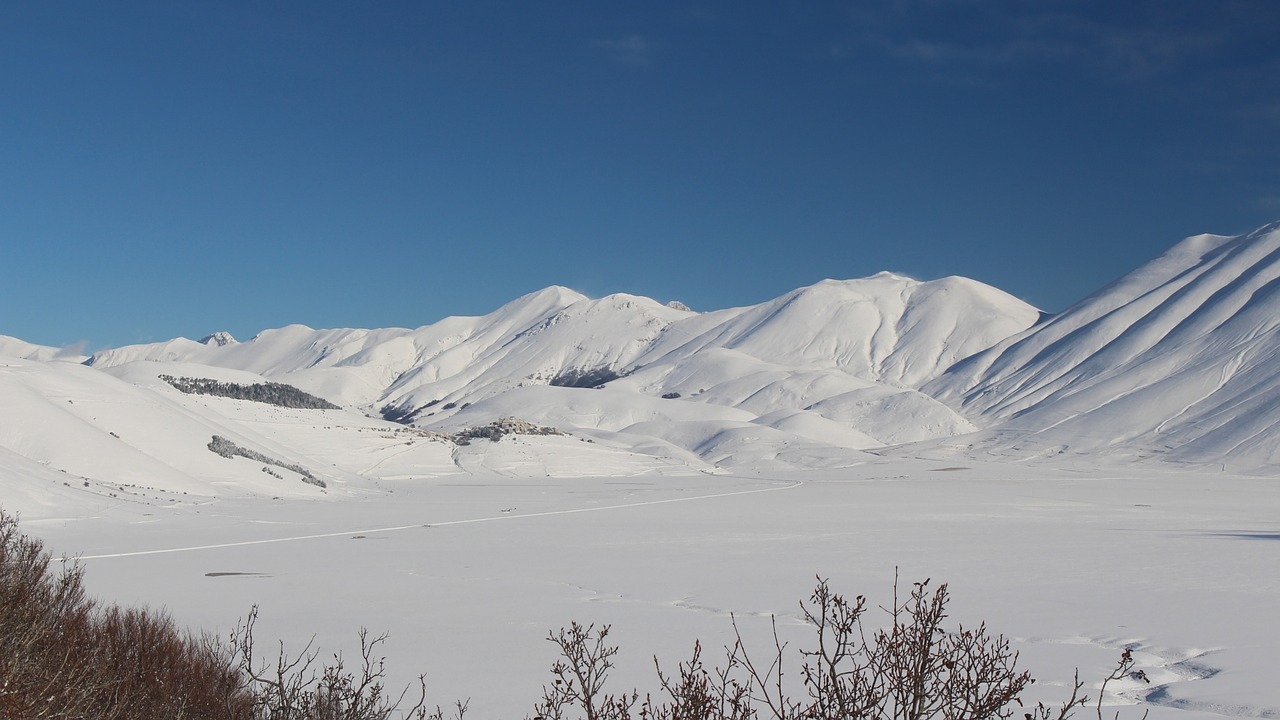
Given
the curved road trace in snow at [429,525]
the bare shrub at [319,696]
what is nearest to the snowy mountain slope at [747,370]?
the curved road trace in snow at [429,525]

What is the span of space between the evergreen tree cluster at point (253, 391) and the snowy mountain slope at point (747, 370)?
2228 centimetres

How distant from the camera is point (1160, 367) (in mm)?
96625

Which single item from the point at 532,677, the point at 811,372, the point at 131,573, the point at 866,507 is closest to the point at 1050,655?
the point at 532,677

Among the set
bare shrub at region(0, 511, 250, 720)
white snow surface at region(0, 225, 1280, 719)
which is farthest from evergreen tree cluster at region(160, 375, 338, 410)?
bare shrub at region(0, 511, 250, 720)

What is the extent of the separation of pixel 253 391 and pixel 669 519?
4321 centimetres

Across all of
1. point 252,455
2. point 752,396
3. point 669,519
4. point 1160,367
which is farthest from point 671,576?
point 752,396

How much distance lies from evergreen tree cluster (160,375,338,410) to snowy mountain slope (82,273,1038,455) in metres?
22.3

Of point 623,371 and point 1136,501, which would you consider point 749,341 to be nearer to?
point 623,371

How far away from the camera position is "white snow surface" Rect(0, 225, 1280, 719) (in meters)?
10.0

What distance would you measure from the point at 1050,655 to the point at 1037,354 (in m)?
122

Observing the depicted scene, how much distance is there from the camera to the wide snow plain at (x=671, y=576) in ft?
29.1

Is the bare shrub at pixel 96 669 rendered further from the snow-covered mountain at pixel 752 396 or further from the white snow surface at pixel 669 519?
the snow-covered mountain at pixel 752 396

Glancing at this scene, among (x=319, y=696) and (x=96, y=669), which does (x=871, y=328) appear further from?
(x=319, y=696)

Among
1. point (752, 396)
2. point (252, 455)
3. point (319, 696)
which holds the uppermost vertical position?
point (752, 396)
